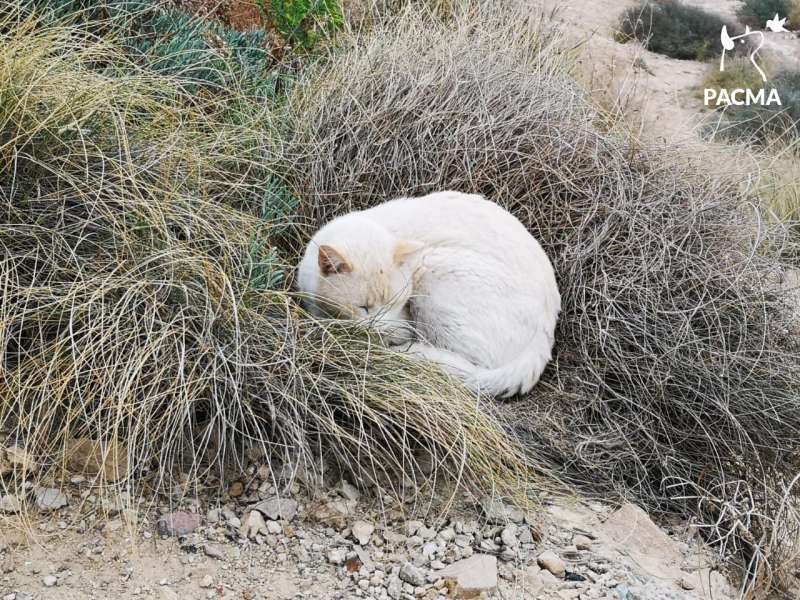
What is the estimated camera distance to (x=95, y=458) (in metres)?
2.86

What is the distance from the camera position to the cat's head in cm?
348

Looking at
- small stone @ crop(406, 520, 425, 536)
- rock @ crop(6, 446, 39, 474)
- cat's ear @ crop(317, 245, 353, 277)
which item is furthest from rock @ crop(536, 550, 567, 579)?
rock @ crop(6, 446, 39, 474)

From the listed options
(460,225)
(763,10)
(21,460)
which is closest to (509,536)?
(460,225)

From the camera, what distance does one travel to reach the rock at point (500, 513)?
10.00 feet

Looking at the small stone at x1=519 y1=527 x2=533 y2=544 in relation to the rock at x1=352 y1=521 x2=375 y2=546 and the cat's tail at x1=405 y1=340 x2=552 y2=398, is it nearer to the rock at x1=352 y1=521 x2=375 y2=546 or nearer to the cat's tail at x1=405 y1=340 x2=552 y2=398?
the rock at x1=352 y1=521 x2=375 y2=546

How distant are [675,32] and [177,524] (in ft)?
29.4

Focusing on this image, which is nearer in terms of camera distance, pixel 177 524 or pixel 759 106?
pixel 177 524

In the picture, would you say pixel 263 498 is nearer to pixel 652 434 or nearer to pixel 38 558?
pixel 38 558

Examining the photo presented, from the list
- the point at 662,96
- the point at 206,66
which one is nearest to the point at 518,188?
the point at 206,66

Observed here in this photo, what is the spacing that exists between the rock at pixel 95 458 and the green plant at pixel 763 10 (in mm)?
10392

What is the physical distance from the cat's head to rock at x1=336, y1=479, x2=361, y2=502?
26.5 inches

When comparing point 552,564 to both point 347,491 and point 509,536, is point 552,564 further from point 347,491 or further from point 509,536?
point 347,491

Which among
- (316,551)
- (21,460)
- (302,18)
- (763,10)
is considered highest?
(302,18)

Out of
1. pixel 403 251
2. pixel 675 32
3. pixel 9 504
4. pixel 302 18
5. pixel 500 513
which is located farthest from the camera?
pixel 675 32
